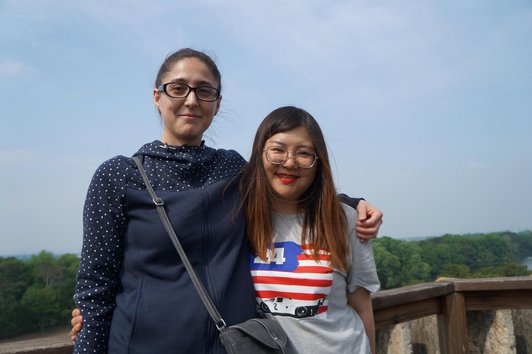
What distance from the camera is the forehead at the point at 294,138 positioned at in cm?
174

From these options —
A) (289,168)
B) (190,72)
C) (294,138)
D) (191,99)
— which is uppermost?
(190,72)

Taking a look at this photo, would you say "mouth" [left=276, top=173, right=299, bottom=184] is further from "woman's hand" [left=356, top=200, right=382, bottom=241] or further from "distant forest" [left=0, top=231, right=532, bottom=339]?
"distant forest" [left=0, top=231, right=532, bottom=339]

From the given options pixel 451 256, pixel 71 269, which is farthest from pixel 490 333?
pixel 71 269

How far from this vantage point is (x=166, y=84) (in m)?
1.63

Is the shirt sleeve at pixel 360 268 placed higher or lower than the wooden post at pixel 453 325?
higher

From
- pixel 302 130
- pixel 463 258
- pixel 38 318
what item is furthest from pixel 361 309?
pixel 38 318

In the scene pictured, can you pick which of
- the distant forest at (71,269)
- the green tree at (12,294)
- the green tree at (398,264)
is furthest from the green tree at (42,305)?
the green tree at (398,264)

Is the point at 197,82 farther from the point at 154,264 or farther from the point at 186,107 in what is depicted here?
the point at 154,264

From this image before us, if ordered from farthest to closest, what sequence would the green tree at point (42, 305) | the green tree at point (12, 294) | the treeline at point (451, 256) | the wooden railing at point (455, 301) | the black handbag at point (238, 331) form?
the green tree at point (42, 305), the green tree at point (12, 294), the treeline at point (451, 256), the wooden railing at point (455, 301), the black handbag at point (238, 331)

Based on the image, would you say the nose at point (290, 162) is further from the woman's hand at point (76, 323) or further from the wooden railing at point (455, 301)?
the wooden railing at point (455, 301)

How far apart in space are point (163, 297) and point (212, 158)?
57cm

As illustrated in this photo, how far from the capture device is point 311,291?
5.28 feet

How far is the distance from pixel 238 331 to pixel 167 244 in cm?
35

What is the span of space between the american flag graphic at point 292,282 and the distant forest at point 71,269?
3.47m
